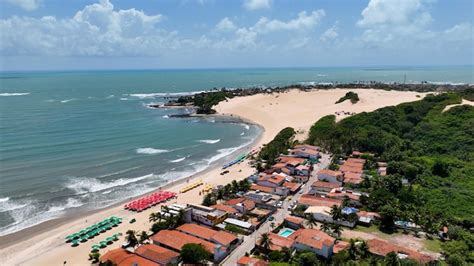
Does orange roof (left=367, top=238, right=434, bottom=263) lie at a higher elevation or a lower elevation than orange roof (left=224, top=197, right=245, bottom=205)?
higher

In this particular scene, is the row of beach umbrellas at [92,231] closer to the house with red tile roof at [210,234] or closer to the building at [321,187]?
the house with red tile roof at [210,234]

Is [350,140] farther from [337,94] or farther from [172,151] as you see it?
[337,94]

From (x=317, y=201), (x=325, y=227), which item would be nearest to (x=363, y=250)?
(x=325, y=227)

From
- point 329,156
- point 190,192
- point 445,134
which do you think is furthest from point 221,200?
point 445,134

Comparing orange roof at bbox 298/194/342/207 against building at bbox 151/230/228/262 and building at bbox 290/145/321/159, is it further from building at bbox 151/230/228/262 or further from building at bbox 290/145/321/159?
building at bbox 290/145/321/159

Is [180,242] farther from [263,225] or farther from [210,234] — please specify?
[263,225]

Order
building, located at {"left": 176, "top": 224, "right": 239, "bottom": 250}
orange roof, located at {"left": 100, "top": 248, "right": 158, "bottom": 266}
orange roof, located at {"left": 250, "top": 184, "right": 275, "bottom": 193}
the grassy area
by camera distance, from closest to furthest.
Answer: orange roof, located at {"left": 100, "top": 248, "right": 158, "bottom": 266} < building, located at {"left": 176, "top": 224, "right": 239, "bottom": 250} < the grassy area < orange roof, located at {"left": 250, "top": 184, "right": 275, "bottom": 193}

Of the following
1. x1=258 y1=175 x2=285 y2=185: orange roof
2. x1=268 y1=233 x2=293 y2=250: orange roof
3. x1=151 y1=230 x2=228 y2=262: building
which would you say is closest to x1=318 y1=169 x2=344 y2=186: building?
x1=258 y1=175 x2=285 y2=185: orange roof
